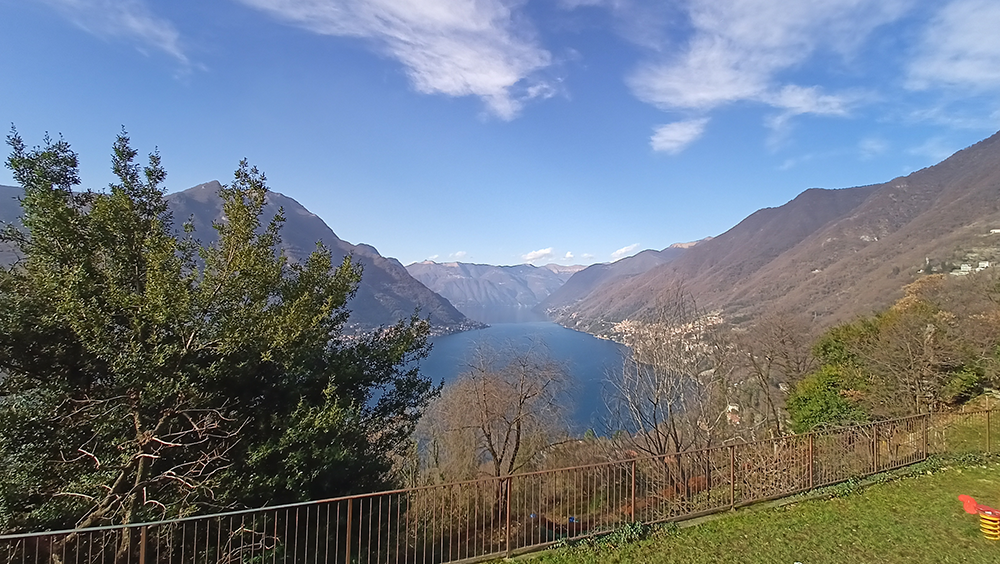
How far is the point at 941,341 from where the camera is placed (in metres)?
15.1

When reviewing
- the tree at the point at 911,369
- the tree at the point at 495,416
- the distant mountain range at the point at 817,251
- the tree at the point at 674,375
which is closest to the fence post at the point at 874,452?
the tree at the point at 674,375

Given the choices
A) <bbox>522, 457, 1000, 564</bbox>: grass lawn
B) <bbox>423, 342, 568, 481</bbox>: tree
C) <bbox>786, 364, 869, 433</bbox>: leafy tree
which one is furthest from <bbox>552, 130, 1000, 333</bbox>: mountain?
<bbox>522, 457, 1000, 564</bbox>: grass lawn

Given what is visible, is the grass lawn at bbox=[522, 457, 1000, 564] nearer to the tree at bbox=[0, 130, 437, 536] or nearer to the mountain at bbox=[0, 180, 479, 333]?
the tree at bbox=[0, 130, 437, 536]

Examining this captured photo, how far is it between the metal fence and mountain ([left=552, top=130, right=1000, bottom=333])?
21.9 feet

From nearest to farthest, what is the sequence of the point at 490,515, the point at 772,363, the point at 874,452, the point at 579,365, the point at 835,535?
the point at 835,535, the point at 874,452, the point at 490,515, the point at 772,363, the point at 579,365

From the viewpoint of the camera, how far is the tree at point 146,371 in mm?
6418

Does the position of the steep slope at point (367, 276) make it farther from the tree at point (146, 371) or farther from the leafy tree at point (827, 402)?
the tree at point (146, 371)

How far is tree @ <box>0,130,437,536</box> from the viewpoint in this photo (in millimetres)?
6418

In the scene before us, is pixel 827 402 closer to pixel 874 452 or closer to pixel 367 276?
pixel 874 452

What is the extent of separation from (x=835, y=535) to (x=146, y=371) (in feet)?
32.1

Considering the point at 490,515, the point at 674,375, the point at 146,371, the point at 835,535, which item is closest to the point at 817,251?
the point at 674,375

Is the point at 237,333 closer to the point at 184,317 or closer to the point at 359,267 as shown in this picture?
the point at 184,317

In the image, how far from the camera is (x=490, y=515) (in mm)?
8758

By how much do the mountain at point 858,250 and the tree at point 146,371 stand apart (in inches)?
442
